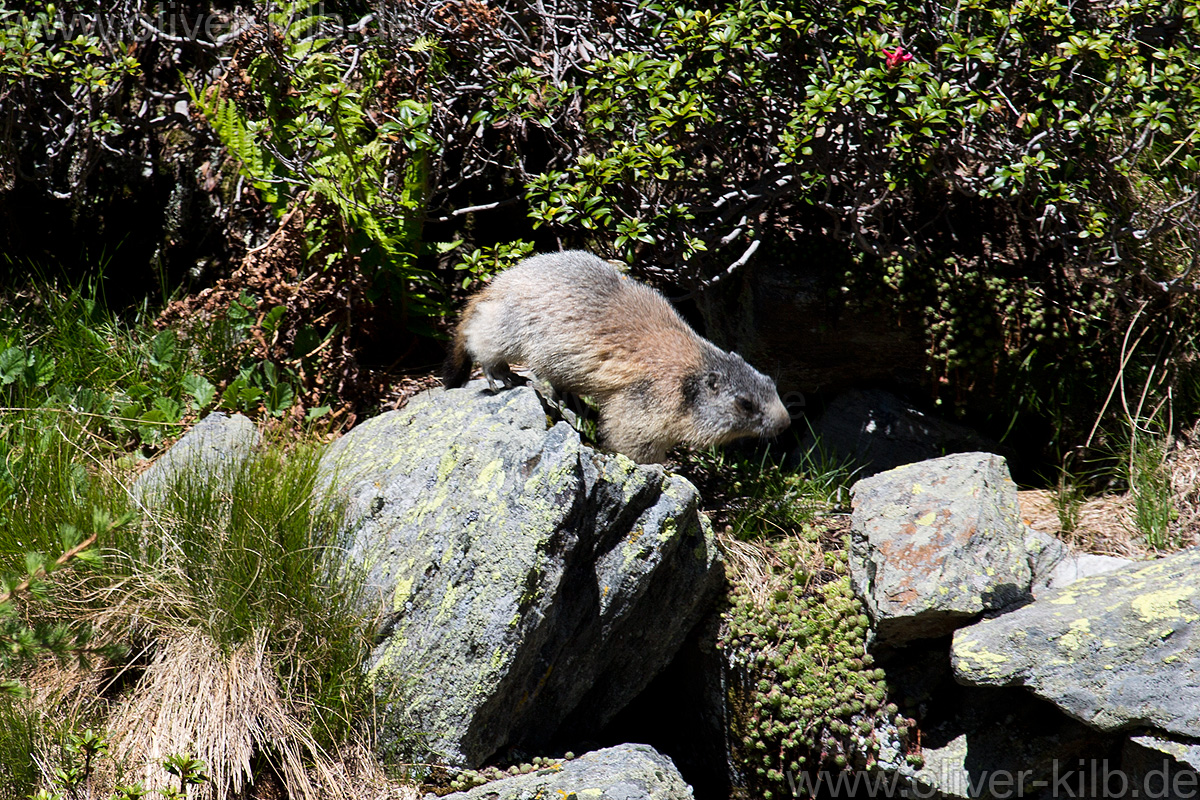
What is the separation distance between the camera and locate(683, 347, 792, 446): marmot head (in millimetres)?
5906

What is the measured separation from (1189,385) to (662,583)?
13.4ft

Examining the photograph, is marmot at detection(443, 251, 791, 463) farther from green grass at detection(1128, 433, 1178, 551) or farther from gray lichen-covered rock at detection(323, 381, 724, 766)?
green grass at detection(1128, 433, 1178, 551)

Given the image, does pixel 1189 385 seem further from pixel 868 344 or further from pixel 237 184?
pixel 237 184

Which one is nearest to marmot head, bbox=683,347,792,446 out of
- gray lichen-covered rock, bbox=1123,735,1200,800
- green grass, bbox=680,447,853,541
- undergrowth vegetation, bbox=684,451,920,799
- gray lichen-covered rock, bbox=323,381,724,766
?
green grass, bbox=680,447,853,541

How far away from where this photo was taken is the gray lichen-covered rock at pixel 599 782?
4297mm

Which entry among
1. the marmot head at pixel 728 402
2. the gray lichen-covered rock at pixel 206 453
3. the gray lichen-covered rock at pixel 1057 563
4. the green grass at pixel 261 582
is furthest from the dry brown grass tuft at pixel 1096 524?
the gray lichen-covered rock at pixel 206 453

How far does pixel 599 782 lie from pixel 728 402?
2.61 m

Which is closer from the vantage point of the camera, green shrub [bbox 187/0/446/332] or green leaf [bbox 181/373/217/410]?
green shrub [bbox 187/0/446/332]

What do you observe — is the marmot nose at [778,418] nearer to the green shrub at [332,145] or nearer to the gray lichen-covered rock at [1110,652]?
the gray lichen-covered rock at [1110,652]

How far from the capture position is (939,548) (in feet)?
16.4

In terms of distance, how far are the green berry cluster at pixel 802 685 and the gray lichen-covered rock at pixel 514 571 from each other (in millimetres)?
385

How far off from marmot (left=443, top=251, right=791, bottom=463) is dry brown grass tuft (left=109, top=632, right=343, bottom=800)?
2.30 meters

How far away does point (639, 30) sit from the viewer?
21.0 feet

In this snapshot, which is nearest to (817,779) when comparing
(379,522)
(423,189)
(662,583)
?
(662,583)
